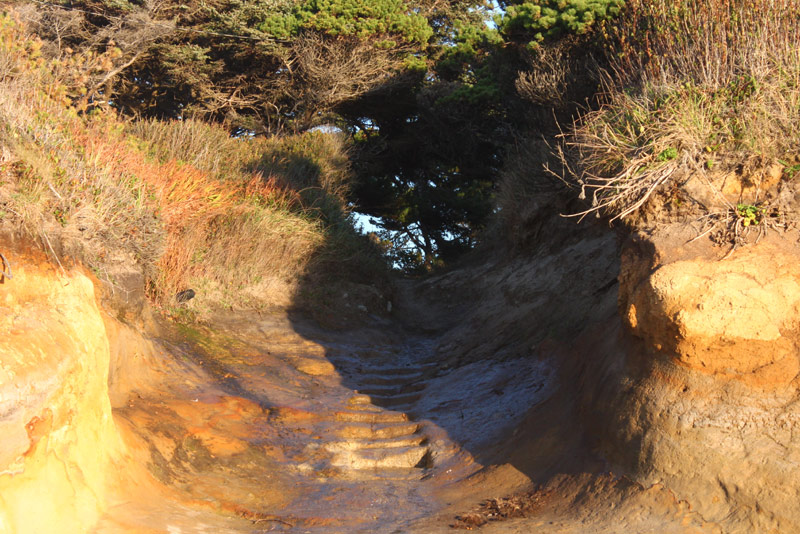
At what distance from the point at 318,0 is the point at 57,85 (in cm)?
1111

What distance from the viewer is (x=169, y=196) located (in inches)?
401

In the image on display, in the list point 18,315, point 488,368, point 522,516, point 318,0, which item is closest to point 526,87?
point 488,368

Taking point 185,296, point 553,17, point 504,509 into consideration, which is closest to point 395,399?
point 185,296

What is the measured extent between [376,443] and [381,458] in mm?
313

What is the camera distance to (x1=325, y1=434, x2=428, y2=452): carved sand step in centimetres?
746

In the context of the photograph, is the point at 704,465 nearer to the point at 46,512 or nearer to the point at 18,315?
the point at 46,512

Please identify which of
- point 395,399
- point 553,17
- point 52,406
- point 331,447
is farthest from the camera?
point 553,17

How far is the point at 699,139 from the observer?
18.5ft

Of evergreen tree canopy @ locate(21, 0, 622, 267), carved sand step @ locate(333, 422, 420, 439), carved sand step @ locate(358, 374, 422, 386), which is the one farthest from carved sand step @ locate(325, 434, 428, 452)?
evergreen tree canopy @ locate(21, 0, 622, 267)

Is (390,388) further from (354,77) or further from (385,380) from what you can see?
(354,77)

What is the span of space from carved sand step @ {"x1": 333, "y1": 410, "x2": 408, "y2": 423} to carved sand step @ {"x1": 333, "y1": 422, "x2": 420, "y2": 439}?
0.54 feet

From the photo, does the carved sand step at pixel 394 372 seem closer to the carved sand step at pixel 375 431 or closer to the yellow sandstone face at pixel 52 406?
the carved sand step at pixel 375 431

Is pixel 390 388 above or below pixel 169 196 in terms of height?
below

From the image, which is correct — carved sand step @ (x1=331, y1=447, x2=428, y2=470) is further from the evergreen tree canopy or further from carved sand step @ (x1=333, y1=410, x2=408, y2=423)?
the evergreen tree canopy
